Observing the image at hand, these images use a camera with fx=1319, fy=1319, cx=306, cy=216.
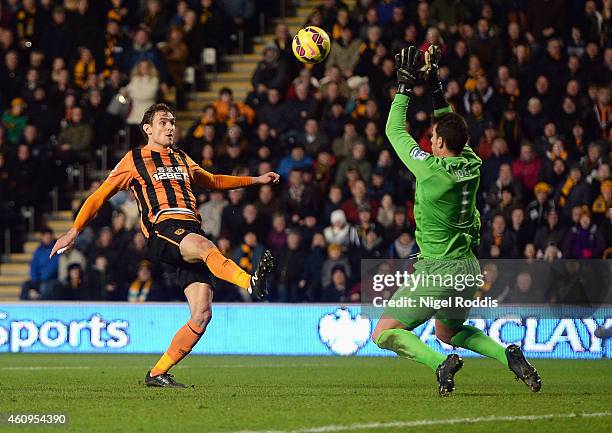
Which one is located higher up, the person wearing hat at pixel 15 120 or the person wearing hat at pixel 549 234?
the person wearing hat at pixel 15 120

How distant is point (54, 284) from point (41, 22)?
644 centimetres

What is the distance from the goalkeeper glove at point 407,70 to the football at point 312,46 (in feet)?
14.4

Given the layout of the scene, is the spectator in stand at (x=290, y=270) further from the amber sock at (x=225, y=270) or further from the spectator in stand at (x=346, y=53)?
the amber sock at (x=225, y=270)

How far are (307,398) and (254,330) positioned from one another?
713 centimetres

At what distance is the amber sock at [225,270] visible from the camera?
9.95 metres

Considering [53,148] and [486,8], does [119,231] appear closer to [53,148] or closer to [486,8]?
[53,148]

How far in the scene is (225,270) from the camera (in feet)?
32.9

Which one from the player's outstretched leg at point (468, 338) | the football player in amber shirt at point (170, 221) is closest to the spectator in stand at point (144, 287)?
the football player in amber shirt at point (170, 221)

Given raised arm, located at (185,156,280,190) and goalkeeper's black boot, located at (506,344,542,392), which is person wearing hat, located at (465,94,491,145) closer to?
raised arm, located at (185,156,280,190)

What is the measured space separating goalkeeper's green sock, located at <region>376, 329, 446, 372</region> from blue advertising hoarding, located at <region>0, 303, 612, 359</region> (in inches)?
251

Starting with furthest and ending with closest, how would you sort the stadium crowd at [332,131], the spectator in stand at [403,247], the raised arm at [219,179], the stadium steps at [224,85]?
the stadium steps at [224,85]
the stadium crowd at [332,131]
the spectator in stand at [403,247]
the raised arm at [219,179]

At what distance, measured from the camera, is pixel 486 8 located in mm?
20188

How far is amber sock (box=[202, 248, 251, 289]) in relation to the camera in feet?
32.6

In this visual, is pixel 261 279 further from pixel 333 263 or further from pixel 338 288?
pixel 333 263
